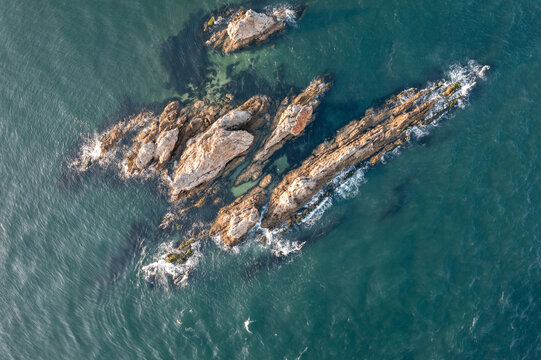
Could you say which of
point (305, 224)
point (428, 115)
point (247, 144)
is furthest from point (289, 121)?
point (428, 115)

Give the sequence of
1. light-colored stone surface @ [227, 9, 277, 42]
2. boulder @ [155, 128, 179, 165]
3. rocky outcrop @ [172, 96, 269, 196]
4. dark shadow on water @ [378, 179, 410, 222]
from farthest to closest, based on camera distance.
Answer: boulder @ [155, 128, 179, 165], light-colored stone surface @ [227, 9, 277, 42], rocky outcrop @ [172, 96, 269, 196], dark shadow on water @ [378, 179, 410, 222]

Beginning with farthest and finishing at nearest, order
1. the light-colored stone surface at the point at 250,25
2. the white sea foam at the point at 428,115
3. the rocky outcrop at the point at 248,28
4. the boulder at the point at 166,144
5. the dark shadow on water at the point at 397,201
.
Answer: the boulder at the point at 166,144 → the rocky outcrop at the point at 248,28 → the light-colored stone surface at the point at 250,25 → the white sea foam at the point at 428,115 → the dark shadow on water at the point at 397,201

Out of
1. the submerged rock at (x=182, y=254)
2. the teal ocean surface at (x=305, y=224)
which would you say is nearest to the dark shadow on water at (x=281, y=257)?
the teal ocean surface at (x=305, y=224)

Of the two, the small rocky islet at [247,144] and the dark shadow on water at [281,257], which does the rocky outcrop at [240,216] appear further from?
the dark shadow on water at [281,257]

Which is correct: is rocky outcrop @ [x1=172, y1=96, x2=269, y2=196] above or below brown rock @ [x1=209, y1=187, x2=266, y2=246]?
above

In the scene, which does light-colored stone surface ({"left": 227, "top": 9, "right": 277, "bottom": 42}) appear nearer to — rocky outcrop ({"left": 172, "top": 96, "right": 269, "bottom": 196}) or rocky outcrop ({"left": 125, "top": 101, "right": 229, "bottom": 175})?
rocky outcrop ({"left": 172, "top": 96, "right": 269, "bottom": 196})

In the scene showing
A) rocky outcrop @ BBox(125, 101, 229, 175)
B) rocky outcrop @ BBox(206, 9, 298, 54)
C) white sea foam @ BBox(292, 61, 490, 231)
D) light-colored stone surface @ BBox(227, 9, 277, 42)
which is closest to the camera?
white sea foam @ BBox(292, 61, 490, 231)

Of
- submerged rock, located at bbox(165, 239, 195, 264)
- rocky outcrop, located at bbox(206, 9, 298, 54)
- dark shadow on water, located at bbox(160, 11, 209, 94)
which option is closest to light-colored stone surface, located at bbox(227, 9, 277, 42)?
rocky outcrop, located at bbox(206, 9, 298, 54)
